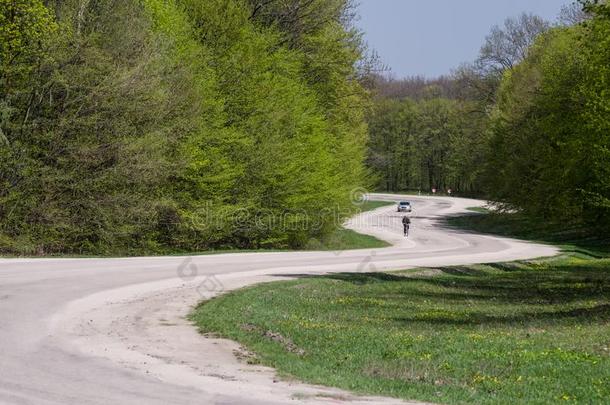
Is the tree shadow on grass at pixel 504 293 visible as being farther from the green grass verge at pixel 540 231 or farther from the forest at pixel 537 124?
the green grass verge at pixel 540 231

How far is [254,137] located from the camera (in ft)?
141

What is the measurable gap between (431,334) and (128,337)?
6.28 m

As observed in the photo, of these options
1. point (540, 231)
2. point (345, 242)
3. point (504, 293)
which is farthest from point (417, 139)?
point (504, 293)

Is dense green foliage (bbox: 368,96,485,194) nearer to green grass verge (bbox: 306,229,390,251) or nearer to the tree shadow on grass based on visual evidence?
green grass verge (bbox: 306,229,390,251)

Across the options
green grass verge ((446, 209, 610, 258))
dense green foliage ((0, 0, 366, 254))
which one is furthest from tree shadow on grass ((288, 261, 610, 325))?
green grass verge ((446, 209, 610, 258))

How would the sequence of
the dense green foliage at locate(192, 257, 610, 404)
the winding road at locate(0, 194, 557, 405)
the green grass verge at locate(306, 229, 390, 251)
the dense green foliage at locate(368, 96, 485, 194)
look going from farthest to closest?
the dense green foliage at locate(368, 96, 485, 194)
the green grass verge at locate(306, 229, 390, 251)
the dense green foliage at locate(192, 257, 610, 404)
the winding road at locate(0, 194, 557, 405)

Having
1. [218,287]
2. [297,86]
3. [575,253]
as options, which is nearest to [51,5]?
[297,86]

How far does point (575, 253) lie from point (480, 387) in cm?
4101

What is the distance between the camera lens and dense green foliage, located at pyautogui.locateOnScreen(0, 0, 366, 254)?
33.6 metres

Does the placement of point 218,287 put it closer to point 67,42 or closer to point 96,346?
point 96,346

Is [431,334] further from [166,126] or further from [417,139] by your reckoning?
[417,139]

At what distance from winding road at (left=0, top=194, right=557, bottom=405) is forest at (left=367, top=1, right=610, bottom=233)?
13.5 m

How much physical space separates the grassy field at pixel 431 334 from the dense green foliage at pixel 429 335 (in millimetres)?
25

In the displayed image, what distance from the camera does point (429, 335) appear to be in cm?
1603
